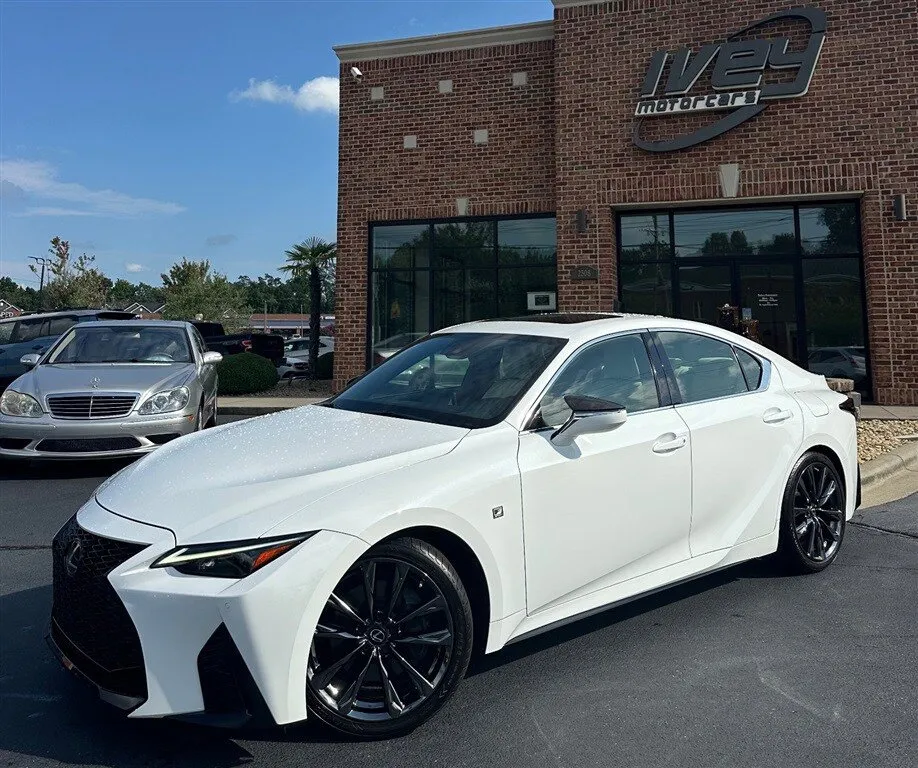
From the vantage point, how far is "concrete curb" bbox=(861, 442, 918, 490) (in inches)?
259

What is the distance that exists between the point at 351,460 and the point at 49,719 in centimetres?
148

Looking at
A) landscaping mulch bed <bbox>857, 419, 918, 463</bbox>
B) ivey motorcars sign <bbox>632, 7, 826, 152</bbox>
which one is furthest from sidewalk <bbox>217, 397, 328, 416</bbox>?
landscaping mulch bed <bbox>857, 419, 918, 463</bbox>

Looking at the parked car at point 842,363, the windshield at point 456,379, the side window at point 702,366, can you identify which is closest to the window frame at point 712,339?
the side window at point 702,366

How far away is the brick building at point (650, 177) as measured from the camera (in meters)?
11.2

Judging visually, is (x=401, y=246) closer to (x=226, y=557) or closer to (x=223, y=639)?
(x=226, y=557)

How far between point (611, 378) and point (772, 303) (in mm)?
9547

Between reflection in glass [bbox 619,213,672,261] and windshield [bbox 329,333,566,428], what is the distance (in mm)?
8999

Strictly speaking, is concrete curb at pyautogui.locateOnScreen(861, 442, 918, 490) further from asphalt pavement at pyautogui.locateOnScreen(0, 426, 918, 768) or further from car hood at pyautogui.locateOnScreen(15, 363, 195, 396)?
car hood at pyautogui.locateOnScreen(15, 363, 195, 396)

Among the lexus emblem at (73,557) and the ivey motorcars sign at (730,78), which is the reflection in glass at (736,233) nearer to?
the ivey motorcars sign at (730,78)

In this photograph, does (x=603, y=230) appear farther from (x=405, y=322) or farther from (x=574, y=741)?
(x=574, y=741)

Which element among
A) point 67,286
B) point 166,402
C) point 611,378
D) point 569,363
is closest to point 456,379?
point 569,363

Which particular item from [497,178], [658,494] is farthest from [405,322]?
[658,494]

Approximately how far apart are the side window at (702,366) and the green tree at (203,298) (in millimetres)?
45221

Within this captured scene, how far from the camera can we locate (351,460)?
2.75 meters
